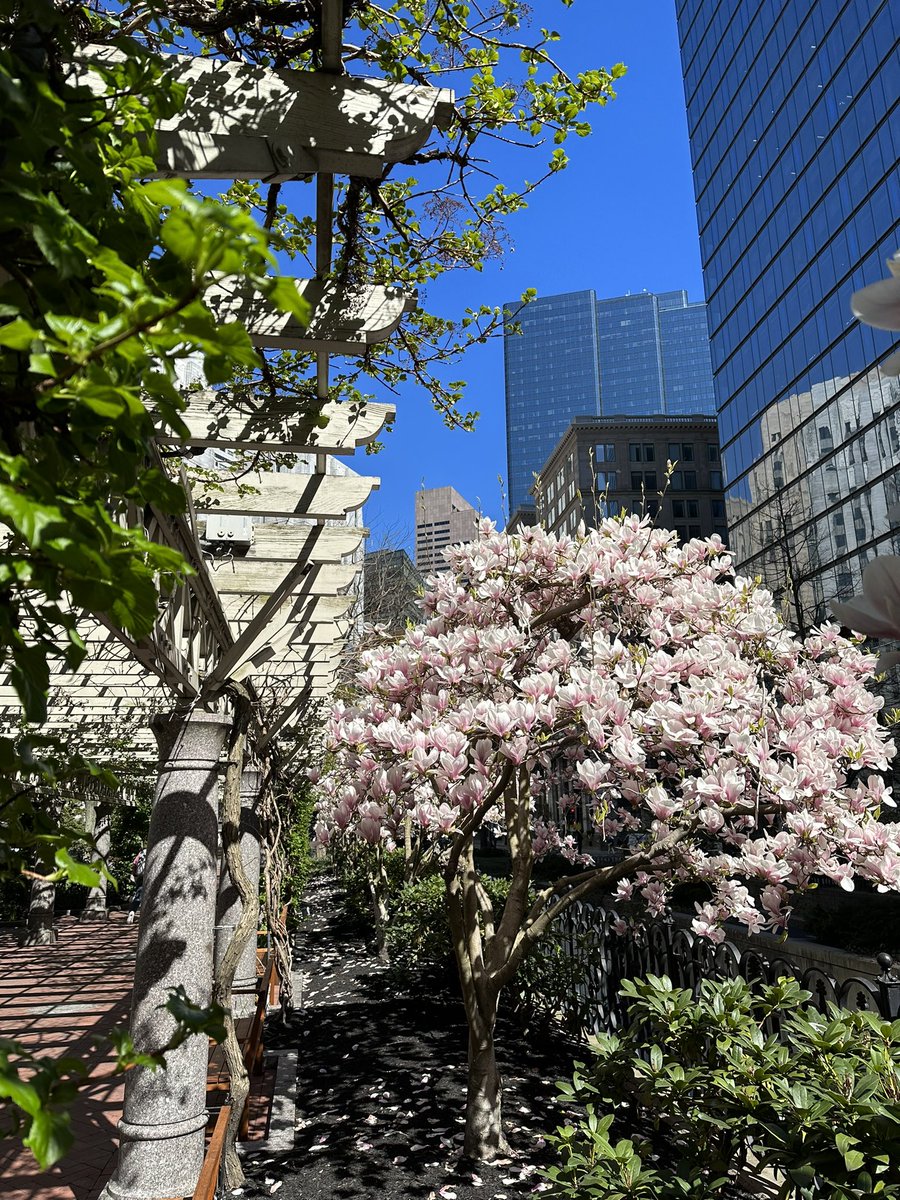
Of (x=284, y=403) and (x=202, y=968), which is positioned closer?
(x=284, y=403)

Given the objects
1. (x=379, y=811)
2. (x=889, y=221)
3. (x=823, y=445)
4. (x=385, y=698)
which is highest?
(x=889, y=221)

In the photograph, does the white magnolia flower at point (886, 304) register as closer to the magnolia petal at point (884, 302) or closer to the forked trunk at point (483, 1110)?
the magnolia petal at point (884, 302)

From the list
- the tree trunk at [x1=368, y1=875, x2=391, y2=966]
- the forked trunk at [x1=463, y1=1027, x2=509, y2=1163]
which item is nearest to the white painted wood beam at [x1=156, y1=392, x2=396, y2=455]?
the forked trunk at [x1=463, y1=1027, x2=509, y2=1163]

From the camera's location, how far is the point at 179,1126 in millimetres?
3863

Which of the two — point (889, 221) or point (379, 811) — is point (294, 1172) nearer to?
point (379, 811)

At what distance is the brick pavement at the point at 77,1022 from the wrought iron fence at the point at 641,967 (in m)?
2.83

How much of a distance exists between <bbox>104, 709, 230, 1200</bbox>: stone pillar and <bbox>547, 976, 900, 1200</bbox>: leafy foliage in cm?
185

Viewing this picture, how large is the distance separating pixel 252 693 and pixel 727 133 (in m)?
46.7

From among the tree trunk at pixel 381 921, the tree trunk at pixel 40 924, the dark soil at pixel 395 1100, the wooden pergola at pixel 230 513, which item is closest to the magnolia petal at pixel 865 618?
the wooden pergola at pixel 230 513

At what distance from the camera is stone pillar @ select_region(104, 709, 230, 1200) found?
3818 millimetres

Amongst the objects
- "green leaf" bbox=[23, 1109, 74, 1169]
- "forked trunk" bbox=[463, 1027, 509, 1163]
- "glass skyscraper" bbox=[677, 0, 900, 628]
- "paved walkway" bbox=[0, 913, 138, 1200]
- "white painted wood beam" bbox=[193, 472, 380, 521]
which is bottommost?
"paved walkway" bbox=[0, 913, 138, 1200]

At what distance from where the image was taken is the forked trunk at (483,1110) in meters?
4.80

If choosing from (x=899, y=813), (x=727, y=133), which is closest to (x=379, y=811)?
(x=899, y=813)

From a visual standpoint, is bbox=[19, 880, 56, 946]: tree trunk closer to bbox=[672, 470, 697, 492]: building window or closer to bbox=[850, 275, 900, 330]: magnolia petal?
bbox=[850, 275, 900, 330]: magnolia petal
